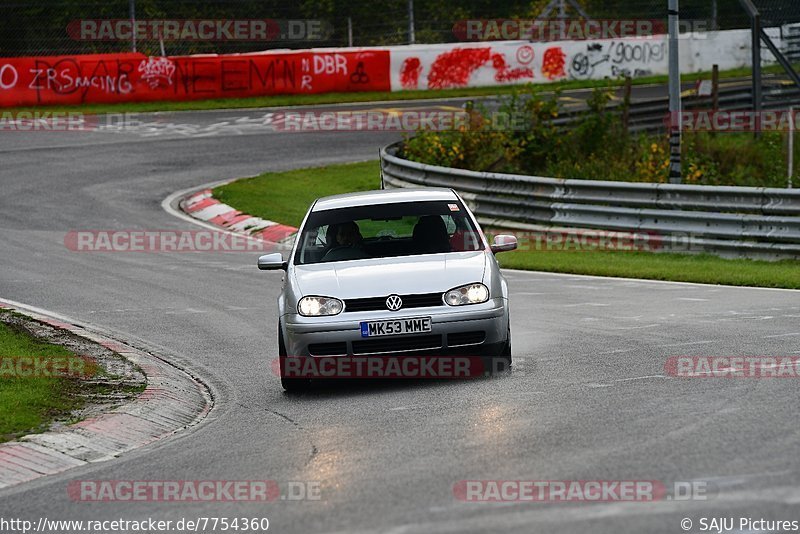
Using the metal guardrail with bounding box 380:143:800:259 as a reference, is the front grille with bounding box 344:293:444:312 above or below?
above

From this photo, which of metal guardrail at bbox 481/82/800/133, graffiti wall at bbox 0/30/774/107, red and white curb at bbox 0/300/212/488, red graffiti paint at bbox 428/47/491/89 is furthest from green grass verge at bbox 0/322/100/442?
red graffiti paint at bbox 428/47/491/89

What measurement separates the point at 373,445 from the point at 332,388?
263 centimetres

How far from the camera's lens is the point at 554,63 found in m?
42.2

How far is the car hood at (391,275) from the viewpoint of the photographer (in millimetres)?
9992

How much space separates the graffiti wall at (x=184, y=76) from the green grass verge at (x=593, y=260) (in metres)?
11.3

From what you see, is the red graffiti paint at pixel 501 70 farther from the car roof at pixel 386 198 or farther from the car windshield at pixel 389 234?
the car windshield at pixel 389 234

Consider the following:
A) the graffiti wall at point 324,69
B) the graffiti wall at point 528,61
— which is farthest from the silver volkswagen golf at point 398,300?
the graffiti wall at point 528,61

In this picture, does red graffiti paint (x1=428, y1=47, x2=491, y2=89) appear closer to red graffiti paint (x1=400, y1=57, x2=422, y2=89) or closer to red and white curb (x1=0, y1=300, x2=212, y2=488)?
red graffiti paint (x1=400, y1=57, x2=422, y2=89)

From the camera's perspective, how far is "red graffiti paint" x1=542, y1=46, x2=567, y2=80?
42.0 meters

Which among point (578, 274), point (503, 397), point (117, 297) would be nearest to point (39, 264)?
point (117, 297)

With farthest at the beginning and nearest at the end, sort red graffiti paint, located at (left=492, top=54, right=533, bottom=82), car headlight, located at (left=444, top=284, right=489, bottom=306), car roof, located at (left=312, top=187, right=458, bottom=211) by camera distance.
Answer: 1. red graffiti paint, located at (left=492, top=54, right=533, bottom=82)
2. car roof, located at (left=312, top=187, right=458, bottom=211)
3. car headlight, located at (left=444, top=284, right=489, bottom=306)

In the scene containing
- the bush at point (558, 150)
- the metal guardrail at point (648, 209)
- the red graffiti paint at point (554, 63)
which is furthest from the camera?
the red graffiti paint at point (554, 63)

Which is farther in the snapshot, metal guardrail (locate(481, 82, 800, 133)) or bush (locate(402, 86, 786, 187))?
metal guardrail (locate(481, 82, 800, 133))

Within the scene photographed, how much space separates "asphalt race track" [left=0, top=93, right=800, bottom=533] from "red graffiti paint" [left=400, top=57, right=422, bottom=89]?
22865 mm
